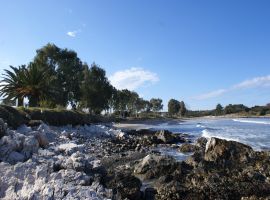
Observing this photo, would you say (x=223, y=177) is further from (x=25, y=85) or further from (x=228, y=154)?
(x=25, y=85)

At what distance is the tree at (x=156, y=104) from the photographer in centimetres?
16738

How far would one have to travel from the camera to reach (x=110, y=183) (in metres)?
11.3

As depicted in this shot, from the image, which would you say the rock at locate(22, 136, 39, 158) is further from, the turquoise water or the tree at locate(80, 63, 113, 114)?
the tree at locate(80, 63, 113, 114)

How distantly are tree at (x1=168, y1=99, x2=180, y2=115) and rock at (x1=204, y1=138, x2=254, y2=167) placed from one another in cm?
16459

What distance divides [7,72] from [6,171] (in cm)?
3837

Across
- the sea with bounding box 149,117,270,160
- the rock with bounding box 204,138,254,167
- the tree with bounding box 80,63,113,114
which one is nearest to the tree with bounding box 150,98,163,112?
the tree with bounding box 80,63,113,114

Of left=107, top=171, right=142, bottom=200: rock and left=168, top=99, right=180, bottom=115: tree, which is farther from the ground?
left=168, top=99, right=180, bottom=115: tree

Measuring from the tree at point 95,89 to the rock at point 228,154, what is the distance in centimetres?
5697

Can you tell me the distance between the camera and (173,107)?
184250 millimetres

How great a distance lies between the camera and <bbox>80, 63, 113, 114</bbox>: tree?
75.2 meters

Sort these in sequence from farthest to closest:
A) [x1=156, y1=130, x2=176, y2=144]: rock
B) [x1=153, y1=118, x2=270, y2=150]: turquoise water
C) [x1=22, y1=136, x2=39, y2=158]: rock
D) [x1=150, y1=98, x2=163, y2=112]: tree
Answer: [x1=150, y1=98, x2=163, y2=112]: tree
[x1=153, y1=118, x2=270, y2=150]: turquoise water
[x1=156, y1=130, x2=176, y2=144]: rock
[x1=22, y1=136, x2=39, y2=158]: rock

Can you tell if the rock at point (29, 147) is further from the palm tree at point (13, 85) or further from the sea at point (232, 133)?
the palm tree at point (13, 85)

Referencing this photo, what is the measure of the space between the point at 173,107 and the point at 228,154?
16637 centimetres

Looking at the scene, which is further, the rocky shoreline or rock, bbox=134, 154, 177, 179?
rock, bbox=134, 154, 177, 179
